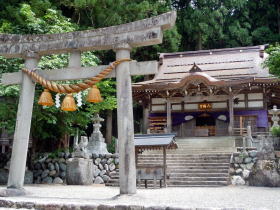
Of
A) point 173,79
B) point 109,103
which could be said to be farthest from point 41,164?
point 173,79

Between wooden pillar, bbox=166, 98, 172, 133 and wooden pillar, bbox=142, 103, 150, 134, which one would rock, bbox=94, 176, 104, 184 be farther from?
wooden pillar, bbox=142, 103, 150, 134

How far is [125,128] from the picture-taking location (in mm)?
8273

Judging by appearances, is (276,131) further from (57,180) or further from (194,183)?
(57,180)

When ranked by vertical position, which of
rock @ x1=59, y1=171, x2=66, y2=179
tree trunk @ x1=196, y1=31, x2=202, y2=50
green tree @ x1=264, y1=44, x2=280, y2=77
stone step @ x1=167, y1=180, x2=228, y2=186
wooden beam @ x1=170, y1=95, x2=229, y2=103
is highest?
tree trunk @ x1=196, y1=31, x2=202, y2=50

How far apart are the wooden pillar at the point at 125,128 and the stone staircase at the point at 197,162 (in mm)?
6129

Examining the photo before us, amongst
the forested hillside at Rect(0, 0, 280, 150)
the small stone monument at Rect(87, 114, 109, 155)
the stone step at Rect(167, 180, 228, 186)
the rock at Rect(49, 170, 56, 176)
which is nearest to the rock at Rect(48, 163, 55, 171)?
the rock at Rect(49, 170, 56, 176)

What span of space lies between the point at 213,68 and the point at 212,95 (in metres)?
2.91

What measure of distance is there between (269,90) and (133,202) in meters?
17.6

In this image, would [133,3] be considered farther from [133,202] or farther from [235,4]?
[133,202]

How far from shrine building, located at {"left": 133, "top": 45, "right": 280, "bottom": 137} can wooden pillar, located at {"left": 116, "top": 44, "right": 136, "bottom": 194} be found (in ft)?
41.9

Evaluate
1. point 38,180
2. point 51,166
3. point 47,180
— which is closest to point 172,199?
point 47,180

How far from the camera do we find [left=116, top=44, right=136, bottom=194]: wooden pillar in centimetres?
809

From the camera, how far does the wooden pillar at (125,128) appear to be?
26.6ft

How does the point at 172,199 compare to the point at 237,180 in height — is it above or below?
below
